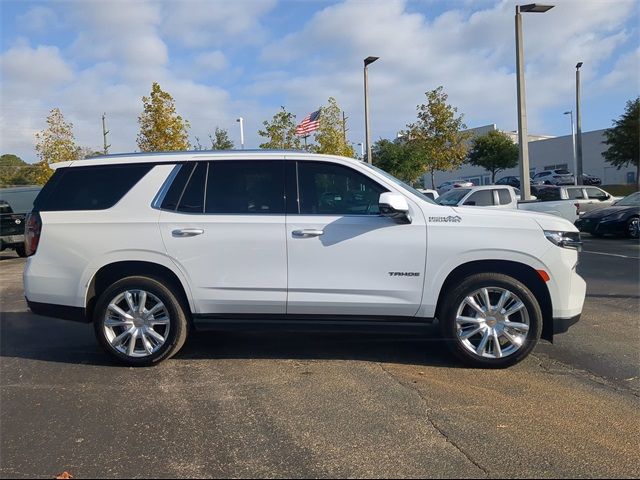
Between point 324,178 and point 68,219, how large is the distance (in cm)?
237

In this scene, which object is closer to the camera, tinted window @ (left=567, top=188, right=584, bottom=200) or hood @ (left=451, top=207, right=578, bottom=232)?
hood @ (left=451, top=207, right=578, bottom=232)

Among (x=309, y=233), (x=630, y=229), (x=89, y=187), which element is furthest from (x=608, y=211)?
(x=89, y=187)

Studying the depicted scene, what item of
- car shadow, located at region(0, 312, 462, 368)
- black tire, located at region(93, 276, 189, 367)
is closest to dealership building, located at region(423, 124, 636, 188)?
car shadow, located at region(0, 312, 462, 368)

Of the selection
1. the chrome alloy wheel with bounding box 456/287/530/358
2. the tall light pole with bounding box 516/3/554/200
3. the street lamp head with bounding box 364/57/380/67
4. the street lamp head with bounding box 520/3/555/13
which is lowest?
the chrome alloy wheel with bounding box 456/287/530/358

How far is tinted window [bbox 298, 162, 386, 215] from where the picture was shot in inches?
199

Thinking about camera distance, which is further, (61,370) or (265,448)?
(61,370)

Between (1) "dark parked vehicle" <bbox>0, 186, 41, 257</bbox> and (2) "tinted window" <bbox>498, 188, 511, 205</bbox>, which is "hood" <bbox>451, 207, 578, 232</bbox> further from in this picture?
(1) "dark parked vehicle" <bbox>0, 186, 41, 257</bbox>

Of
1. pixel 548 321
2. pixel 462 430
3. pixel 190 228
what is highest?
pixel 190 228

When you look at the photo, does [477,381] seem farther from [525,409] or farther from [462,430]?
[462,430]

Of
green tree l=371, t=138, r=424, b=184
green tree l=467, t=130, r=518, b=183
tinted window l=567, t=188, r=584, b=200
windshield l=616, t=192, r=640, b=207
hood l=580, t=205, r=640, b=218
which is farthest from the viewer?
green tree l=467, t=130, r=518, b=183

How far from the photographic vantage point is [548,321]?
496 cm

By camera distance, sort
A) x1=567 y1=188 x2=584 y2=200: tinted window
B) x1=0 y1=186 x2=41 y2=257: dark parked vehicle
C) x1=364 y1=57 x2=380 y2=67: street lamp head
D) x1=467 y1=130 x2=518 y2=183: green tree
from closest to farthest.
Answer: x1=0 y1=186 x2=41 y2=257: dark parked vehicle < x1=567 y1=188 x2=584 y2=200: tinted window < x1=364 y1=57 x2=380 y2=67: street lamp head < x1=467 y1=130 x2=518 y2=183: green tree

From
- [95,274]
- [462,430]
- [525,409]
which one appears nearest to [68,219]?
[95,274]

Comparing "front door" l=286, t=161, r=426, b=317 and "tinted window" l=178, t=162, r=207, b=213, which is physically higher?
"tinted window" l=178, t=162, r=207, b=213
